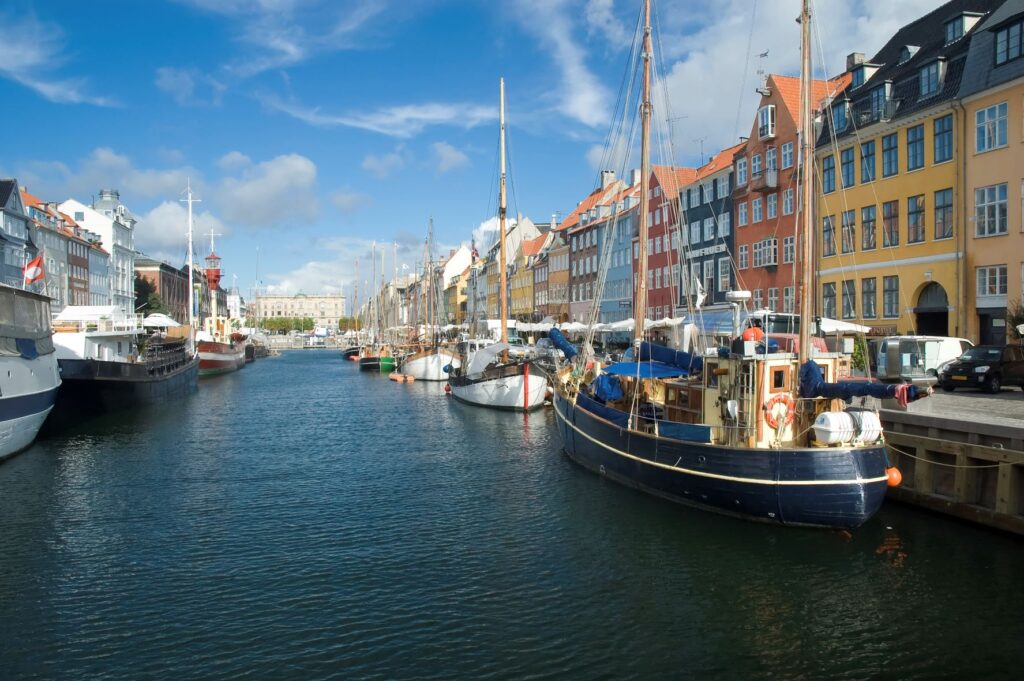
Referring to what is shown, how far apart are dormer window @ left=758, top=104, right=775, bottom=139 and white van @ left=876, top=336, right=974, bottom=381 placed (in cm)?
2402

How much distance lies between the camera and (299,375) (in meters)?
87.8

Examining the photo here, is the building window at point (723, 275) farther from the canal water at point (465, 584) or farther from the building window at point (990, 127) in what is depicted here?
the canal water at point (465, 584)

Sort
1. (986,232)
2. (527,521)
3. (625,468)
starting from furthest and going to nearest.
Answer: (986,232)
(625,468)
(527,521)

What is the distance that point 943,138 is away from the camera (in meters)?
38.2

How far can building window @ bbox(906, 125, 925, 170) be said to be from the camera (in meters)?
39.5

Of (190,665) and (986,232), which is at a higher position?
(986,232)

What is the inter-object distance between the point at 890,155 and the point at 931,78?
13.9ft

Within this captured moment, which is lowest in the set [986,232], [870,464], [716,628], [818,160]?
[716,628]

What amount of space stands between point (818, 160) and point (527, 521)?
35423 millimetres

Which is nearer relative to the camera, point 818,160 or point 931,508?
point 931,508

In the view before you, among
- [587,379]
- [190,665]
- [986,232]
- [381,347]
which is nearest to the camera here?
[190,665]

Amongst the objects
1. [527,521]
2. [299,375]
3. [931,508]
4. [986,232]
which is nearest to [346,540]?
[527,521]

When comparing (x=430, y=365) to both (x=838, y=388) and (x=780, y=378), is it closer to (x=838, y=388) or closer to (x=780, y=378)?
(x=780, y=378)

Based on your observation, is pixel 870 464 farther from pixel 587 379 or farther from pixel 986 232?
pixel 986 232
